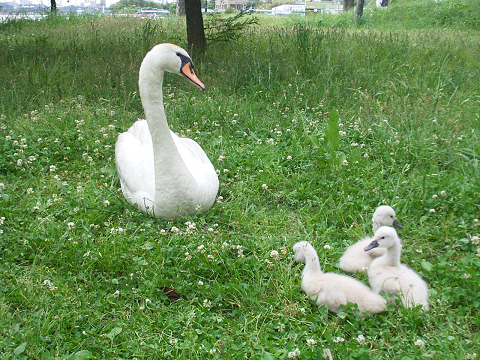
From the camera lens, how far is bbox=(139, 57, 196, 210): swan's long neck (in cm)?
356

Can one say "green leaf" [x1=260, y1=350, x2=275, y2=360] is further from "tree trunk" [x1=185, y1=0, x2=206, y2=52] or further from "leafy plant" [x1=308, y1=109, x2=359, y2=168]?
"tree trunk" [x1=185, y1=0, x2=206, y2=52]

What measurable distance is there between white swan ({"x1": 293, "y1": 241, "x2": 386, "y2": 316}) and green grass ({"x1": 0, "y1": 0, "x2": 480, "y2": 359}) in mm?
82

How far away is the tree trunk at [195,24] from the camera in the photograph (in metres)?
8.05

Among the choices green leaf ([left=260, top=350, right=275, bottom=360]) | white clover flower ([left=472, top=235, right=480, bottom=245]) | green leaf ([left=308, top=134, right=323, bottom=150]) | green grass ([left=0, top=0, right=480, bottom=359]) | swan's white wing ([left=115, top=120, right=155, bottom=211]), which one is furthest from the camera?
green leaf ([left=308, top=134, right=323, bottom=150])

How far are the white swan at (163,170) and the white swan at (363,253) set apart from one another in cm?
140

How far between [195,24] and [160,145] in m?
5.26

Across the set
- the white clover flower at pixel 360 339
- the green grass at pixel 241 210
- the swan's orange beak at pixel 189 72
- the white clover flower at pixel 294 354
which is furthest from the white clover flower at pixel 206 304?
the swan's orange beak at pixel 189 72

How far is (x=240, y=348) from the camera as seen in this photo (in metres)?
2.56

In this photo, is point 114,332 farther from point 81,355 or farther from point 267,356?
point 267,356

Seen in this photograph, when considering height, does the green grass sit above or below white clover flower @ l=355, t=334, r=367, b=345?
above

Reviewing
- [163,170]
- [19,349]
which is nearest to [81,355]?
[19,349]

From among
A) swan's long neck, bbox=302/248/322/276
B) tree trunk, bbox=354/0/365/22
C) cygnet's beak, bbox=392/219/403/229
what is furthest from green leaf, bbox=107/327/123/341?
tree trunk, bbox=354/0/365/22

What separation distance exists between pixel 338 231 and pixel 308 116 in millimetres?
2573

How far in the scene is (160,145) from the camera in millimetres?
3629
